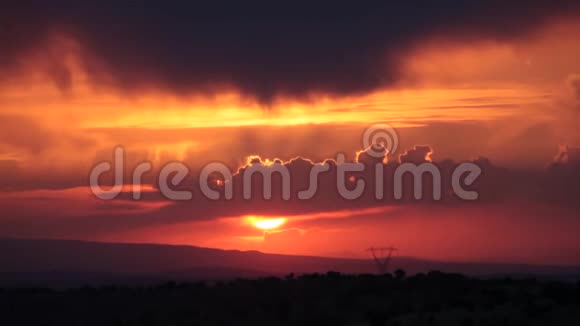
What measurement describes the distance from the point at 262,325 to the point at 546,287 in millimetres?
10877

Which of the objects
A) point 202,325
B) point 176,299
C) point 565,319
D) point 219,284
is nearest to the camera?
point 565,319

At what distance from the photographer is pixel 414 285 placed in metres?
51.8

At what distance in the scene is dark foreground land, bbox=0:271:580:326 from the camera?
4353 cm

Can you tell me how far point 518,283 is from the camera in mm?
51531

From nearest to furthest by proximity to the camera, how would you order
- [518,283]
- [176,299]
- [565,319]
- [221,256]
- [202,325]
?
[565,319] < [202,325] < [518,283] < [176,299] < [221,256]

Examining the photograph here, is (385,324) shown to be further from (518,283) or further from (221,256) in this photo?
(221,256)

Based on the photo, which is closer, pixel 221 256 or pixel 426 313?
pixel 426 313

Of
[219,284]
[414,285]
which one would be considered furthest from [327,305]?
[219,284]

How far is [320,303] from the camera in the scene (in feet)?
157

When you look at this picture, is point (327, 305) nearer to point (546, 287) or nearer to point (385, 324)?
point (385, 324)

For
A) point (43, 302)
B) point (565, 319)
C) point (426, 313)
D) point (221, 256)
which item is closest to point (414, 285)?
point (426, 313)

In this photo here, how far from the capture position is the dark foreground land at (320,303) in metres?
43.5

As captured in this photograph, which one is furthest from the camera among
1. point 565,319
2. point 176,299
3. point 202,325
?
point 176,299

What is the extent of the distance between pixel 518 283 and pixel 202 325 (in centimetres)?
1313
